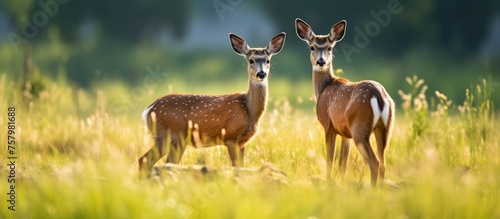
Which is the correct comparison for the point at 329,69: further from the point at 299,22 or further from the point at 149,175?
the point at 149,175

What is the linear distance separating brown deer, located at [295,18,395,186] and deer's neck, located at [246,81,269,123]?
624mm

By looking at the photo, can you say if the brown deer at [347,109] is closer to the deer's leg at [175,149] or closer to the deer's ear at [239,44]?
the deer's ear at [239,44]

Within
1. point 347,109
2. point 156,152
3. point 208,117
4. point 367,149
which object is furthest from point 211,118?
point 367,149

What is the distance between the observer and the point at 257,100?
9.49m

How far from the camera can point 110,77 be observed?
2239 centimetres

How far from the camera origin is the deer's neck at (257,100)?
9.46 meters

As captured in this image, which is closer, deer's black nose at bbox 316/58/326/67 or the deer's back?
the deer's back

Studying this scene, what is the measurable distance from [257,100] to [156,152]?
1.26 meters

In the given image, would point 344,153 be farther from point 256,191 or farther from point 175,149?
point 256,191

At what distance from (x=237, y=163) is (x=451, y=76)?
14399 mm


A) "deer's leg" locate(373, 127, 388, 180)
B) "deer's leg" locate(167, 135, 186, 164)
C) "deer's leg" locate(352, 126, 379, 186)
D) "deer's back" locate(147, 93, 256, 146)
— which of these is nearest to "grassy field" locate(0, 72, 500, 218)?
"deer's leg" locate(352, 126, 379, 186)

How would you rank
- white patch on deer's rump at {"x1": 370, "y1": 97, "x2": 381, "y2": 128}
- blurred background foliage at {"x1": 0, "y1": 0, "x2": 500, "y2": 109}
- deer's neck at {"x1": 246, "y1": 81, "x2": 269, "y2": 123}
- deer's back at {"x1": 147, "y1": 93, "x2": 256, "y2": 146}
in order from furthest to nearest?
blurred background foliage at {"x1": 0, "y1": 0, "x2": 500, "y2": 109}, deer's neck at {"x1": 246, "y1": 81, "x2": 269, "y2": 123}, deer's back at {"x1": 147, "y1": 93, "x2": 256, "y2": 146}, white patch on deer's rump at {"x1": 370, "y1": 97, "x2": 381, "y2": 128}

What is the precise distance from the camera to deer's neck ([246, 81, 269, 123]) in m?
9.46

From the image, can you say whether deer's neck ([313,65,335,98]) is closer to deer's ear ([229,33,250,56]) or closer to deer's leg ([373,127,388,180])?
deer's ear ([229,33,250,56])
